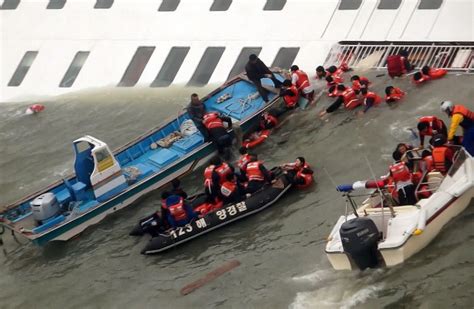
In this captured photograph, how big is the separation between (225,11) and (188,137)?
5.22 meters

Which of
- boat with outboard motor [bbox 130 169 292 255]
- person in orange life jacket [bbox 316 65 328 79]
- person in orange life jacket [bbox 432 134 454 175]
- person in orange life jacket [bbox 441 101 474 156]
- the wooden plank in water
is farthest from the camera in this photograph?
person in orange life jacket [bbox 316 65 328 79]

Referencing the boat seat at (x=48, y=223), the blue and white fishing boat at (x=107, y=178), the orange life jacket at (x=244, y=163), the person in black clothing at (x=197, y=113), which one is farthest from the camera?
the person in black clothing at (x=197, y=113)

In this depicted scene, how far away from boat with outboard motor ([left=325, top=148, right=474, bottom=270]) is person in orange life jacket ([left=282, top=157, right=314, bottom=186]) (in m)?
2.22

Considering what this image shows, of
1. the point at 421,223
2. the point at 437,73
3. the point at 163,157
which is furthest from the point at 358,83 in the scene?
the point at 421,223

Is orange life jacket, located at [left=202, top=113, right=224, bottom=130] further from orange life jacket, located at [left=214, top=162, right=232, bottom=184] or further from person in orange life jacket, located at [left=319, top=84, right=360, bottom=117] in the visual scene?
person in orange life jacket, located at [left=319, top=84, right=360, bottom=117]

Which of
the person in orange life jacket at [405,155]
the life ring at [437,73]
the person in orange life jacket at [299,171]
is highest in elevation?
the life ring at [437,73]

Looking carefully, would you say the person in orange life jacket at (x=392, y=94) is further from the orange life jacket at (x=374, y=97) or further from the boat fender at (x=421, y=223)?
the boat fender at (x=421, y=223)

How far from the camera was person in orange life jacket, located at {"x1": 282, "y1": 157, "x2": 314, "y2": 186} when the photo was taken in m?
13.9

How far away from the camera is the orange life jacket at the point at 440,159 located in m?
11.6

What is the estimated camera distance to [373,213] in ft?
36.7

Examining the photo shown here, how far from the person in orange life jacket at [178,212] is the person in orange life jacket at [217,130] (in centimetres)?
251

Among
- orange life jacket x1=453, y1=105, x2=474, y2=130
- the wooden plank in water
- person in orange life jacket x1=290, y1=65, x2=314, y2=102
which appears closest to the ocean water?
the wooden plank in water

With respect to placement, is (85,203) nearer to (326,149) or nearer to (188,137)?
(188,137)

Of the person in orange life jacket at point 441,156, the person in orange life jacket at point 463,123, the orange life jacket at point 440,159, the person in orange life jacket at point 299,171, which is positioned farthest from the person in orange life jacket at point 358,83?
the orange life jacket at point 440,159
